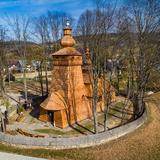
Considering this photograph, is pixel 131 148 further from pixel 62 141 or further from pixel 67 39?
pixel 67 39

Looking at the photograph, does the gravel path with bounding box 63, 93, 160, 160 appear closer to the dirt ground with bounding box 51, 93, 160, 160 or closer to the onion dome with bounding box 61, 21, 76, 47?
the dirt ground with bounding box 51, 93, 160, 160

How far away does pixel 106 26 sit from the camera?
20.0 m

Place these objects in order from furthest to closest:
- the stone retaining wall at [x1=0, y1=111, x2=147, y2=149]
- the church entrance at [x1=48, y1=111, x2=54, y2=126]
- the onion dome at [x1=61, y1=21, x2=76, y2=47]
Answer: the onion dome at [x1=61, y1=21, x2=76, y2=47]
the church entrance at [x1=48, y1=111, x2=54, y2=126]
the stone retaining wall at [x1=0, y1=111, x2=147, y2=149]

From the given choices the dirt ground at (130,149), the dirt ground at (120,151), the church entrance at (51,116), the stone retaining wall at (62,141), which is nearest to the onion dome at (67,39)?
the church entrance at (51,116)

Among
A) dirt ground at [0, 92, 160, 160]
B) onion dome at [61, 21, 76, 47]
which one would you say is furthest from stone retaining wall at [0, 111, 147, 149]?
onion dome at [61, 21, 76, 47]

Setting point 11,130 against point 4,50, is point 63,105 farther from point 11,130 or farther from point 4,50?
point 4,50

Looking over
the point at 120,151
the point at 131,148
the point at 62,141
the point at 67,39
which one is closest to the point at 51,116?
the point at 62,141

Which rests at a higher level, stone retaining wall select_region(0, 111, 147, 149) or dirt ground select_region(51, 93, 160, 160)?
stone retaining wall select_region(0, 111, 147, 149)

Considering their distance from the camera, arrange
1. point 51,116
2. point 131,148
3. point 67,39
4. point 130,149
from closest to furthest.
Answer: point 130,149 → point 131,148 → point 51,116 → point 67,39

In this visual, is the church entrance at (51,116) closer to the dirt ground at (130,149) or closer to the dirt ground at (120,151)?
the dirt ground at (120,151)

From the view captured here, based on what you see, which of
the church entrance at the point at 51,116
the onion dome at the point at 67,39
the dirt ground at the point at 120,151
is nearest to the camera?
the dirt ground at the point at 120,151

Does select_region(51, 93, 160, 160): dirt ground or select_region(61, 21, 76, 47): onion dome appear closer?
select_region(51, 93, 160, 160): dirt ground

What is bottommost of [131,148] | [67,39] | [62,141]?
[131,148]

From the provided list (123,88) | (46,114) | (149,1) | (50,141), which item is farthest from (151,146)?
(123,88)
